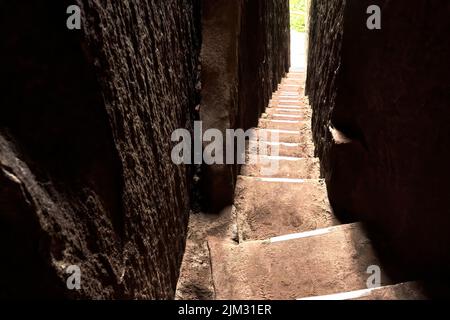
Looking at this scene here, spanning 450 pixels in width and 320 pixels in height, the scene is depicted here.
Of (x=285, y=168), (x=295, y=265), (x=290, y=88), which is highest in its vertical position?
(x=290, y=88)

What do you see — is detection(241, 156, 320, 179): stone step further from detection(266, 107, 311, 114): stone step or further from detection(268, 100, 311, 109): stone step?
detection(268, 100, 311, 109): stone step

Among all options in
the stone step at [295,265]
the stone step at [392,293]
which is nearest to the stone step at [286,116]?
the stone step at [295,265]

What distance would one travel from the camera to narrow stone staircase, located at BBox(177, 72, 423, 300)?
1.66m

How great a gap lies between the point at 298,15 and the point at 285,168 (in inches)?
473

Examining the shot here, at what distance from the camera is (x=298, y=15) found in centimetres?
1355

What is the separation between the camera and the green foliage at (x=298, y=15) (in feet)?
43.0

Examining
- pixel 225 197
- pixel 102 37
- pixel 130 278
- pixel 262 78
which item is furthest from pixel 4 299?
pixel 262 78

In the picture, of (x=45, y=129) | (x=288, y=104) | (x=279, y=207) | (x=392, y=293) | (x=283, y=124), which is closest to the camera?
(x=45, y=129)

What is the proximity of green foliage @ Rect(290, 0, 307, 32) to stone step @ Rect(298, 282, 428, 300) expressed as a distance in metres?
12.2

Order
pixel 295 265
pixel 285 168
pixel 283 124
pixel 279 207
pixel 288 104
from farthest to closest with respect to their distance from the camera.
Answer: pixel 288 104, pixel 283 124, pixel 285 168, pixel 279 207, pixel 295 265

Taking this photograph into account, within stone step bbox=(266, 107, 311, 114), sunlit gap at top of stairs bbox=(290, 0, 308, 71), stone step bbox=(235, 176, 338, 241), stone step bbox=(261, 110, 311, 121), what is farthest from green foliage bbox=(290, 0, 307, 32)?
stone step bbox=(235, 176, 338, 241)

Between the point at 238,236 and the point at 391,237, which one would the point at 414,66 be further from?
the point at 238,236

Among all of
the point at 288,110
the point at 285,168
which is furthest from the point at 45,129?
the point at 288,110

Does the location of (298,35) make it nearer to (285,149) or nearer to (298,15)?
(298,15)
